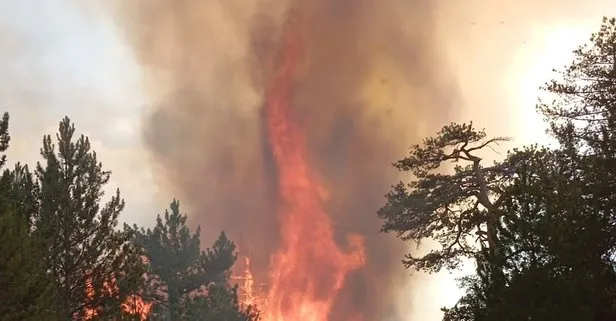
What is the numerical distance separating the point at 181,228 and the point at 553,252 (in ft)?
Answer: 92.9

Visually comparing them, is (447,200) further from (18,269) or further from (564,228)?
(18,269)

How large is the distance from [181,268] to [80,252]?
1747 cm

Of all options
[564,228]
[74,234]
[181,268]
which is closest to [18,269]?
[74,234]

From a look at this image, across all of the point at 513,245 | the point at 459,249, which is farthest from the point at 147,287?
the point at 513,245

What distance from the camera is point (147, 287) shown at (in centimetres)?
3103

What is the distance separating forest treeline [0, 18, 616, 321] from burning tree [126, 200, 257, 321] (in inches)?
573

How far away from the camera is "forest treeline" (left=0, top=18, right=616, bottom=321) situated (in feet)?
38.9

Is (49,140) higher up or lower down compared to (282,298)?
lower down

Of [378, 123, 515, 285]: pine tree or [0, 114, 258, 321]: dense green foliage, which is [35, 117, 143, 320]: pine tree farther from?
[378, 123, 515, 285]: pine tree

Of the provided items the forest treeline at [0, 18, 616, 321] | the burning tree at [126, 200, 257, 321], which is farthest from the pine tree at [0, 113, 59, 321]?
the burning tree at [126, 200, 257, 321]

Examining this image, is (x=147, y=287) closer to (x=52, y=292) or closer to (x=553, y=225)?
(x=52, y=292)

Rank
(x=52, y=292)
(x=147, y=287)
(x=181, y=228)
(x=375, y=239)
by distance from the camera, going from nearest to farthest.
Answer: (x=52, y=292) → (x=147, y=287) → (x=181, y=228) → (x=375, y=239)

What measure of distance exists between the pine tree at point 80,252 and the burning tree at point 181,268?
1477 cm

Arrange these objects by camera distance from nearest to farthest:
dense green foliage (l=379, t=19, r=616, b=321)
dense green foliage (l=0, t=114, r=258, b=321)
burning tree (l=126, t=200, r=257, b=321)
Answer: dense green foliage (l=379, t=19, r=616, b=321)
dense green foliage (l=0, t=114, r=258, b=321)
burning tree (l=126, t=200, r=257, b=321)
